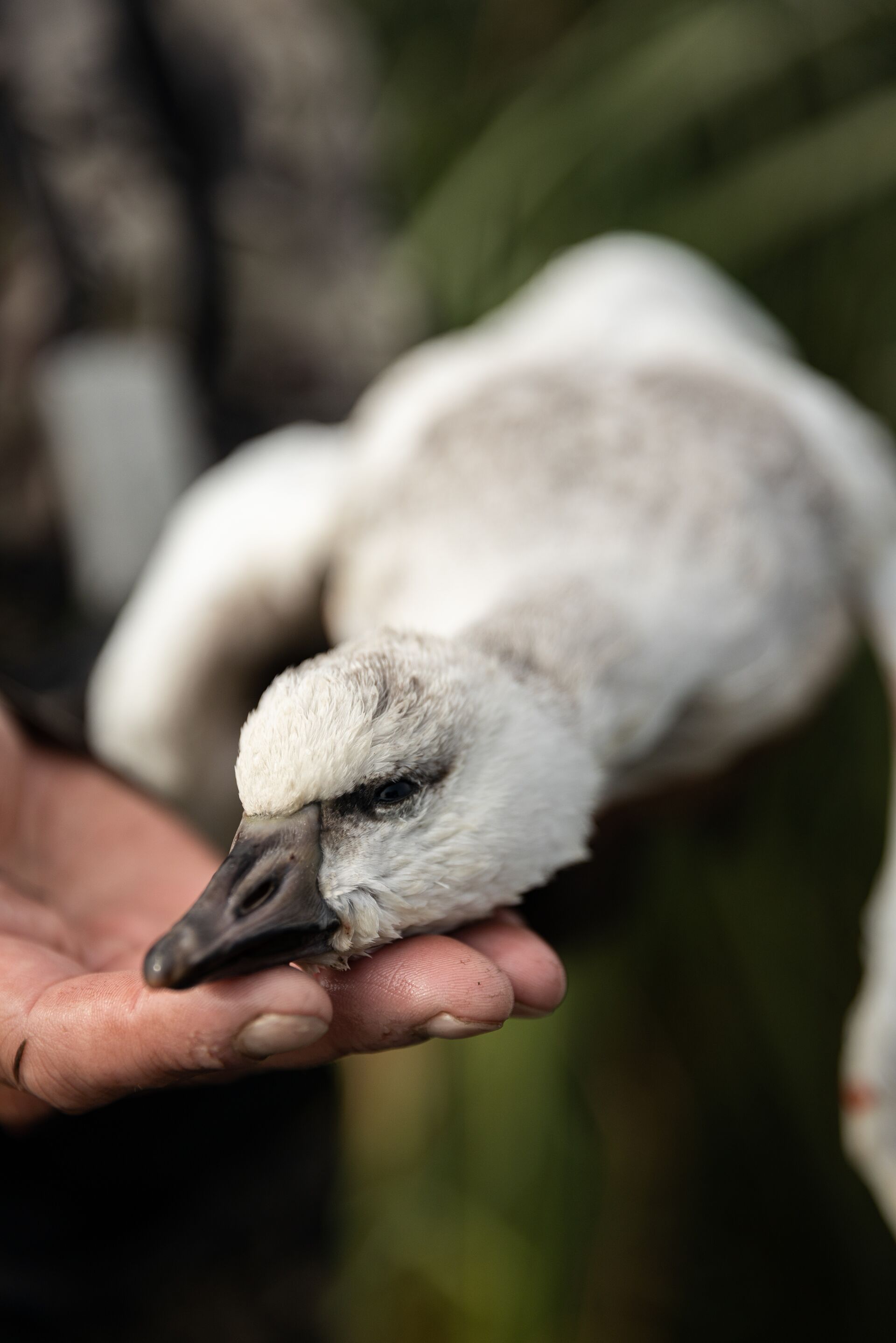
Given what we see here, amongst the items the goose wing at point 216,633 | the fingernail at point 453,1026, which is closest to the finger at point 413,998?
the fingernail at point 453,1026

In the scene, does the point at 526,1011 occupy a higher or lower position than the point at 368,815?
lower

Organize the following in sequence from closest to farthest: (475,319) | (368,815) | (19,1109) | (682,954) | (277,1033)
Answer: (277,1033) → (368,815) → (19,1109) → (682,954) → (475,319)

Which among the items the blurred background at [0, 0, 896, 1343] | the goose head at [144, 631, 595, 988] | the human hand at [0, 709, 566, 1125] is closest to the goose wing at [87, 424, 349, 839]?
the blurred background at [0, 0, 896, 1343]

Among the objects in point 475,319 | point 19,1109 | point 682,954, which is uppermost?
point 475,319

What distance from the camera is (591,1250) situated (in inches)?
67.6

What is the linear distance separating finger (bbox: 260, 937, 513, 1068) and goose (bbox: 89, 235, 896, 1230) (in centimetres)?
2

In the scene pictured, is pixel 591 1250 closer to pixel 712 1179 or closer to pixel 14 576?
pixel 712 1179

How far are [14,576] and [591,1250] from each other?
153cm

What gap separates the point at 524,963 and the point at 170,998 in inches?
9.4

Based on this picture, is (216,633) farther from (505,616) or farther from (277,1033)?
(277,1033)

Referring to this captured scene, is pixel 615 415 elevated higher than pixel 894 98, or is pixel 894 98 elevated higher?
pixel 894 98

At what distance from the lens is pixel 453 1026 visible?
0.56m

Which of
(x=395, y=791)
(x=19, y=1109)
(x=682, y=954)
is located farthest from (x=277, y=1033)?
(x=682, y=954)

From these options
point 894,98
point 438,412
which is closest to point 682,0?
point 894,98
